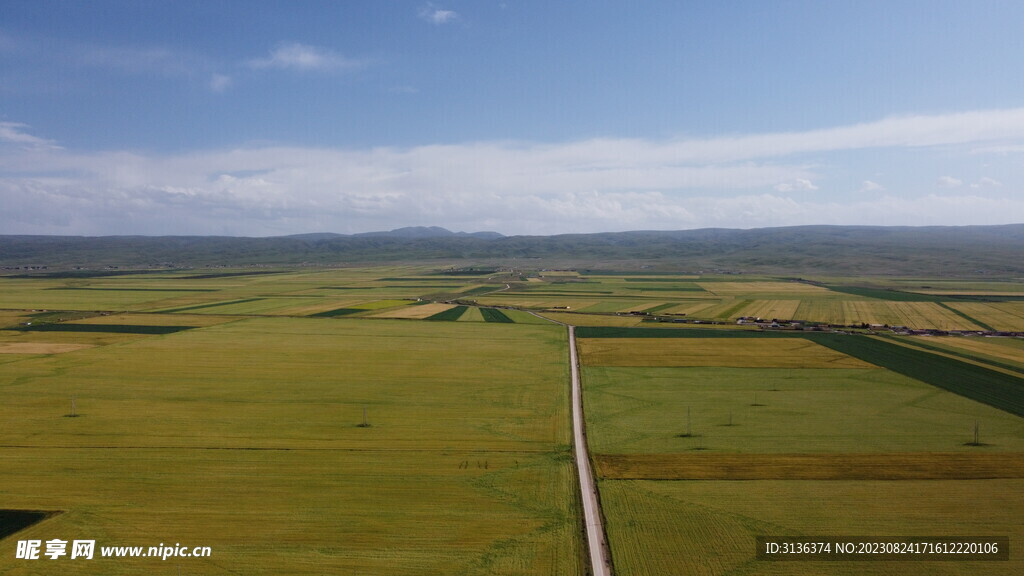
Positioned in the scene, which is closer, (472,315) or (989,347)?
(989,347)

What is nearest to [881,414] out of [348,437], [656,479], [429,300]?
[656,479]

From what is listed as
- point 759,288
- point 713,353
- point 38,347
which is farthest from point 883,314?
point 38,347

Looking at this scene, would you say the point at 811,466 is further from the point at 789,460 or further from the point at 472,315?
the point at 472,315

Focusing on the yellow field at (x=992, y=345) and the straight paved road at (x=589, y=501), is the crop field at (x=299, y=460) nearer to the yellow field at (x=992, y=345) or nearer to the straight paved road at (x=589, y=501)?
the straight paved road at (x=589, y=501)

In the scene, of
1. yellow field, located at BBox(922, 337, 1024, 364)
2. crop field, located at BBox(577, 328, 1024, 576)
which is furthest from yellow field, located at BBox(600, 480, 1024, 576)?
yellow field, located at BBox(922, 337, 1024, 364)

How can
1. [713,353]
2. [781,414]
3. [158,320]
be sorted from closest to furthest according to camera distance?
1. [781,414]
2. [713,353]
3. [158,320]

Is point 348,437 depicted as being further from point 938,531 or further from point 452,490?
point 938,531
